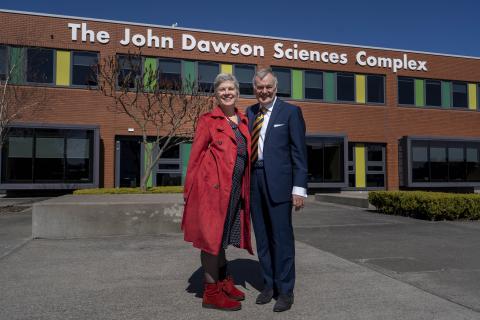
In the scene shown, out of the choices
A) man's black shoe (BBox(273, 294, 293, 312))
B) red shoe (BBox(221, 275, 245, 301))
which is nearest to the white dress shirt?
man's black shoe (BBox(273, 294, 293, 312))

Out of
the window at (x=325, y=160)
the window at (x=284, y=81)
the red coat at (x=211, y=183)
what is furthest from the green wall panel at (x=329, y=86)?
the red coat at (x=211, y=183)

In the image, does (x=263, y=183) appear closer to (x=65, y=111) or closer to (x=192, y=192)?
(x=192, y=192)

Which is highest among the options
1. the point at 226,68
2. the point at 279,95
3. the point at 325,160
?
the point at 226,68

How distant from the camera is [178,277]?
423 centimetres

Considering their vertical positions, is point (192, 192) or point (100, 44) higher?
point (100, 44)

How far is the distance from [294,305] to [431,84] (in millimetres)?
22032

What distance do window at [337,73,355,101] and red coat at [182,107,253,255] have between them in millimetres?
18460

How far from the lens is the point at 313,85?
810 inches

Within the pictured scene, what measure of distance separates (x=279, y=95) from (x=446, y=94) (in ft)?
31.6

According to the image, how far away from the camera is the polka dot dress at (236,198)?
10.9ft

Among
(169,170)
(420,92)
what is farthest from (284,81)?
(420,92)

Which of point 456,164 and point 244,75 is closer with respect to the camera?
point 244,75

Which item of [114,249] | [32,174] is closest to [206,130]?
[114,249]

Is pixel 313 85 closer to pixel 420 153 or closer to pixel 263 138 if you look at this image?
pixel 420 153
